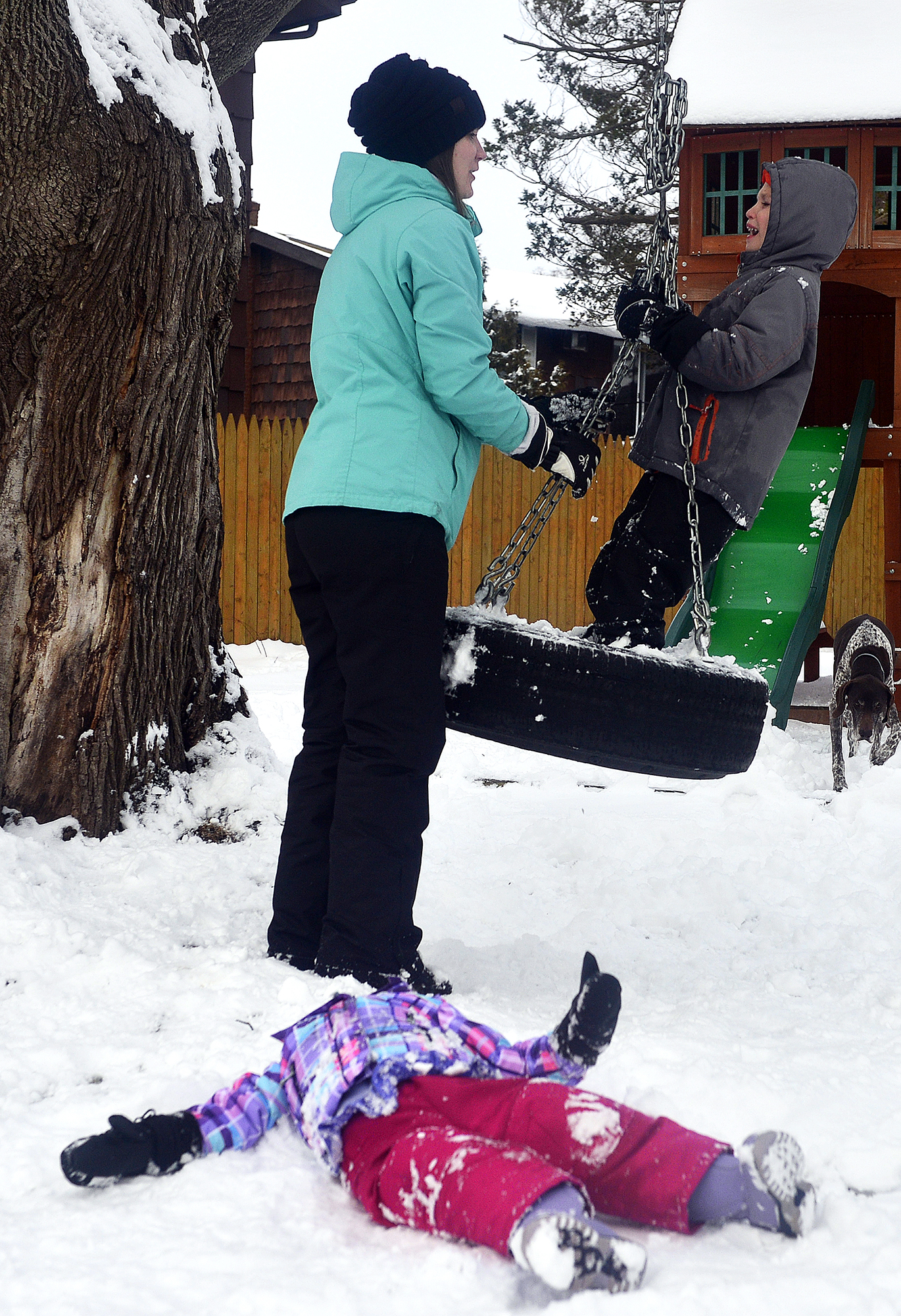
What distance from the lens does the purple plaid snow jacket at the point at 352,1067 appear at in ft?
5.65

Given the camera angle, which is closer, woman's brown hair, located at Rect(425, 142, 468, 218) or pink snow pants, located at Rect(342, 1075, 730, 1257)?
pink snow pants, located at Rect(342, 1075, 730, 1257)

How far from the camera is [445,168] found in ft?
8.53

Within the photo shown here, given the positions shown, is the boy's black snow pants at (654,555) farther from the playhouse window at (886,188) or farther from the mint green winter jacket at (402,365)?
the playhouse window at (886,188)

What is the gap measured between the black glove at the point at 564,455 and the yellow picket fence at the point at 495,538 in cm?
523

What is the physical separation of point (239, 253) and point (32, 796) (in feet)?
6.02

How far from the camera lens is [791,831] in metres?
4.37

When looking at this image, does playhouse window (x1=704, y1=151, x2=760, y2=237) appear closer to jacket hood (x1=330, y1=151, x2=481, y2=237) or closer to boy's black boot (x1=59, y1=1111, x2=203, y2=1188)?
jacket hood (x1=330, y1=151, x2=481, y2=237)

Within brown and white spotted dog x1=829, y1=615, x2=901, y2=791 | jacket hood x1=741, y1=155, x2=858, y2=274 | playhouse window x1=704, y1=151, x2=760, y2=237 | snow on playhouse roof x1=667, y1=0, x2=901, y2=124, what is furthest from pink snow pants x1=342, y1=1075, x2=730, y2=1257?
snow on playhouse roof x1=667, y1=0, x2=901, y2=124

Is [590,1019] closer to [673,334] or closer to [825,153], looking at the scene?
[673,334]

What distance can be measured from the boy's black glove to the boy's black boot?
601 millimetres

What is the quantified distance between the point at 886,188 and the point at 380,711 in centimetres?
654

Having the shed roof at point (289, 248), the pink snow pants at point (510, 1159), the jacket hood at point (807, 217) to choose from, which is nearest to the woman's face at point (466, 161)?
the jacket hood at point (807, 217)

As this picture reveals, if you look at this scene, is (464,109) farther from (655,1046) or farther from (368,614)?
(655,1046)

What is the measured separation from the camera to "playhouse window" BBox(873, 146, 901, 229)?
7230mm
